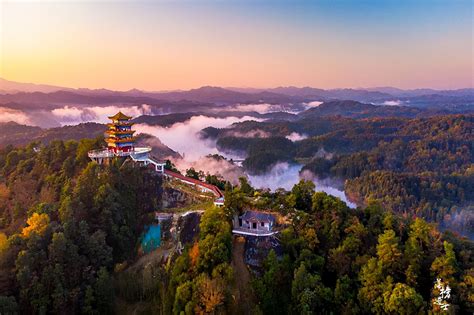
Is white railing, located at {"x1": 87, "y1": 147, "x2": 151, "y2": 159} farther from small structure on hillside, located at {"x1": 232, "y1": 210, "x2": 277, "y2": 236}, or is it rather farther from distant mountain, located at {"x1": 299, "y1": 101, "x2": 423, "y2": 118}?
distant mountain, located at {"x1": 299, "y1": 101, "x2": 423, "y2": 118}

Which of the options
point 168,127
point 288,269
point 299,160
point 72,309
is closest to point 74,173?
point 72,309

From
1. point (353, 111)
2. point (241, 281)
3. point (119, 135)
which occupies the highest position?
point (353, 111)

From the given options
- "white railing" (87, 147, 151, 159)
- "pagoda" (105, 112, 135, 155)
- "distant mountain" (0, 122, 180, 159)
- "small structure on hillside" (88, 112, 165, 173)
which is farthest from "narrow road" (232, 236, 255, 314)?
"distant mountain" (0, 122, 180, 159)

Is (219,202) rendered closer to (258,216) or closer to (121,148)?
(258,216)

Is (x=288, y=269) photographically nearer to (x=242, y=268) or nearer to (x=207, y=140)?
(x=242, y=268)

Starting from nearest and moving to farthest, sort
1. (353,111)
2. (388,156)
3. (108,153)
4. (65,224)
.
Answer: (65,224)
(108,153)
(388,156)
(353,111)

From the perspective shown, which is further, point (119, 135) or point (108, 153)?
point (119, 135)

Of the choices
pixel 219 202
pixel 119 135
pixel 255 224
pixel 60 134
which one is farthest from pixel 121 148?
pixel 60 134
